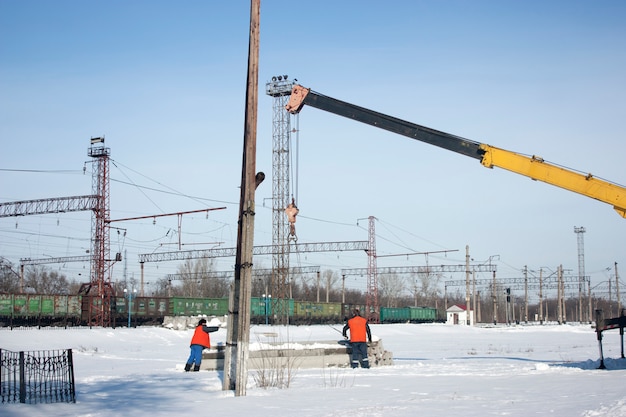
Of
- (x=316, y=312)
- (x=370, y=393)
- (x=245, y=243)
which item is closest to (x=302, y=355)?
(x=370, y=393)

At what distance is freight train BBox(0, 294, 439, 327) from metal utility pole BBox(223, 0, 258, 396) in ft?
70.0

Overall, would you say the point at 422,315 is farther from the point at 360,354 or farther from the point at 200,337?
the point at 200,337

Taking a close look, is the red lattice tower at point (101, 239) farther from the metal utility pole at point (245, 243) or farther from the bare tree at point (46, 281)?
the bare tree at point (46, 281)

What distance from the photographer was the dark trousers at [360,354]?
17.1 metres

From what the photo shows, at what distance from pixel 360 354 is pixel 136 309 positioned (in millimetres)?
38004

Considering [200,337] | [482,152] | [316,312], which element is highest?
[482,152]

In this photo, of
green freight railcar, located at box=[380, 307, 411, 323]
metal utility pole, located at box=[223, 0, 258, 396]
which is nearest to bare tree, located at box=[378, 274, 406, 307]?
green freight railcar, located at box=[380, 307, 411, 323]

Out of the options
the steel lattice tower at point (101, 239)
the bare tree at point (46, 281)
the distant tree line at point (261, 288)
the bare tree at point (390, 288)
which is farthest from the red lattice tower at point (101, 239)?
the bare tree at point (390, 288)

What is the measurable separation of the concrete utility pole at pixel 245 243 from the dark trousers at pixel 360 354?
5429 mm

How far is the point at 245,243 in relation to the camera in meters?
12.3

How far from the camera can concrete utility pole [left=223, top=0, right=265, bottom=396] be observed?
1201 centimetres

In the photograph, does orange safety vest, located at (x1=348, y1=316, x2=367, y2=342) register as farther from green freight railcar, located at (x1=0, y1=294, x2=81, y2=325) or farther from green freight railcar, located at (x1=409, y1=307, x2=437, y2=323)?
green freight railcar, located at (x1=409, y1=307, x2=437, y2=323)

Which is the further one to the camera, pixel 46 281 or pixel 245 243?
pixel 46 281

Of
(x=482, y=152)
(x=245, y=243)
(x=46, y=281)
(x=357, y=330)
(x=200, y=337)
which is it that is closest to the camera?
(x=245, y=243)
